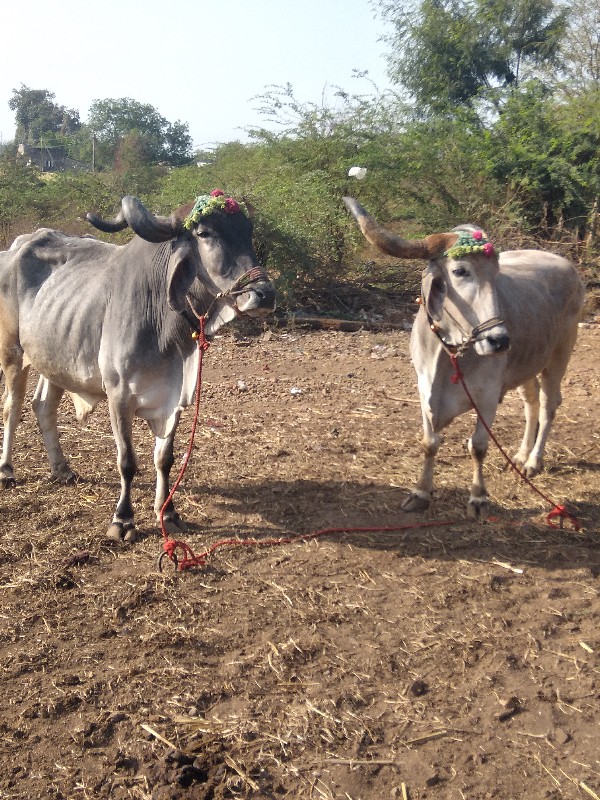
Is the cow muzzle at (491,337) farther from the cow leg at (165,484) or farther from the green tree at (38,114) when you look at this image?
the green tree at (38,114)

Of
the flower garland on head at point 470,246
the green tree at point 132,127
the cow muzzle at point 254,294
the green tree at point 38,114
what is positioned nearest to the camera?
the cow muzzle at point 254,294

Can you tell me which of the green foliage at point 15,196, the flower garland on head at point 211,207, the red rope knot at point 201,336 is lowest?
the red rope knot at point 201,336

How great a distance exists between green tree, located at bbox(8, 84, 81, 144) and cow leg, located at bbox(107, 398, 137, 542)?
5666 centimetres

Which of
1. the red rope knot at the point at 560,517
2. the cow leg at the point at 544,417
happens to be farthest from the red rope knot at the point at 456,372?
the cow leg at the point at 544,417

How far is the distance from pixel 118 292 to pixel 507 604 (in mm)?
3003

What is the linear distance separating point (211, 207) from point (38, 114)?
59.4 m

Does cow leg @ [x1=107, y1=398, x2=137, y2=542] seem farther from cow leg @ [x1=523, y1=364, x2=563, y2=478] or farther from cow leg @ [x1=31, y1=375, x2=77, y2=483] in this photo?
cow leg @ [x1=523, y1=364, x2=563, y2=478]

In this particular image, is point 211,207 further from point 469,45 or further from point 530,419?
point 469,45

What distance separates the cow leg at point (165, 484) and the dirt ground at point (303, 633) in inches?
4.5

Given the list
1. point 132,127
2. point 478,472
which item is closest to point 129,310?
point 478,472

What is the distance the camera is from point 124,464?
15.8 feet

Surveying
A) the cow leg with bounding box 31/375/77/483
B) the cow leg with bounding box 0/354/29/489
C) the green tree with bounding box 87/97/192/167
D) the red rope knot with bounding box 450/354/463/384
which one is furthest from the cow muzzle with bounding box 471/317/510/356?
the green tree with bounding box 87/97/192/167

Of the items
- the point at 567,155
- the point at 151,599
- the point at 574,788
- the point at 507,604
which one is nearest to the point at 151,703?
the point at 151,599

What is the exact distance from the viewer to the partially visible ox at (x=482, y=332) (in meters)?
4.58
